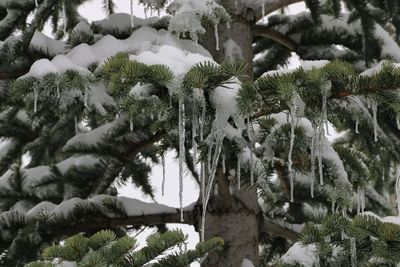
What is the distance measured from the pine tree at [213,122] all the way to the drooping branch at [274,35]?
0.03 feet

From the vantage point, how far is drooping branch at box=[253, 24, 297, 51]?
209 inches

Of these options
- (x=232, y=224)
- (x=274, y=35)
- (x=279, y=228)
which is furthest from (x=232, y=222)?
(x=274, y=35)

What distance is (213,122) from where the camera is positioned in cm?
300

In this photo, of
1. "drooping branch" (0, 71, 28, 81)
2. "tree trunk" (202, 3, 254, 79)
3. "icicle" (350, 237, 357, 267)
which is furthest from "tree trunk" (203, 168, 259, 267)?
"icicle" (350, 237, 357, 267)

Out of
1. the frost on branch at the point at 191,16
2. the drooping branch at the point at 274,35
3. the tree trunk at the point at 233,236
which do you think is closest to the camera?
the frost on branch at the point at 191,16

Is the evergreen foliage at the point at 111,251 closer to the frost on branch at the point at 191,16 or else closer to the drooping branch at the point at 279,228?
the frost on branch at the point at 191,16

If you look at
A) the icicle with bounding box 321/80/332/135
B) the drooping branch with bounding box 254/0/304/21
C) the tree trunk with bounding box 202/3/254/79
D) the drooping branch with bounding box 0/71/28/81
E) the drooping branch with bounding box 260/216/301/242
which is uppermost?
the drooping branch with bounding box 254/0/304/21

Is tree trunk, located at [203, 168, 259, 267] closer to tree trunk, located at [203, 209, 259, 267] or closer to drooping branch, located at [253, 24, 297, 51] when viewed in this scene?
tree trunk, located at [203, 209, 259, 267]

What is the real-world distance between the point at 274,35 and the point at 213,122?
249cm

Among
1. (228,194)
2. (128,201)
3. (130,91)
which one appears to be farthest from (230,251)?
(130,91)

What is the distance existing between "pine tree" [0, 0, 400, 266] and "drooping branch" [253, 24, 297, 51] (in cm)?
1

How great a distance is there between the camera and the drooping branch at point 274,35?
5297mm

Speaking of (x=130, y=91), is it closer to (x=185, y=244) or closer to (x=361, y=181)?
(x=185, y=244)

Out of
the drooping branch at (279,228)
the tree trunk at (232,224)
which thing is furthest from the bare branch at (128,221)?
the drooping branch at (279,228)
